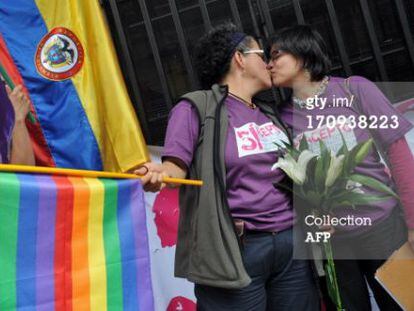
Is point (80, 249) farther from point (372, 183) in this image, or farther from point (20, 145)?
point (372, 183)

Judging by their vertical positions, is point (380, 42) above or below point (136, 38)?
below

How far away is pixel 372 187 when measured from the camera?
1.71 metres

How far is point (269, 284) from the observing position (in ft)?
5.86


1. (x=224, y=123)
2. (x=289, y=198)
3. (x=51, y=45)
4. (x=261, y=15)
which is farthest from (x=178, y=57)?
(x=289, y=198)

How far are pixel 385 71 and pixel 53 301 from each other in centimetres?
200

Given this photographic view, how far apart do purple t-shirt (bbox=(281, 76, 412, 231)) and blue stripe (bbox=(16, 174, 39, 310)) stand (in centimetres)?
104

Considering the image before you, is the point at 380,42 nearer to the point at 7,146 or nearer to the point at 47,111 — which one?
the point at 47,111

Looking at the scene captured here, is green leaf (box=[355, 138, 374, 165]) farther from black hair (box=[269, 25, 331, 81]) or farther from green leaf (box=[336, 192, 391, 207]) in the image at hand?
black hair (box=[269, 25, 331, 81])

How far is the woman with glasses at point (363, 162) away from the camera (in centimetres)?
177

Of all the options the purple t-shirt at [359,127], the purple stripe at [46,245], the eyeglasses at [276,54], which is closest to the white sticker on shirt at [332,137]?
the purple t-shirt at [359,127]

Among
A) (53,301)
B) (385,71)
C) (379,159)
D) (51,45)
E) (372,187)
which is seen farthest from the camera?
(385,71)

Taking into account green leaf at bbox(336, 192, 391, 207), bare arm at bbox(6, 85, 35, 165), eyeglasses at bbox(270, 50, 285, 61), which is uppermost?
eyeglasses at bbox(270, 50, 285, 61)

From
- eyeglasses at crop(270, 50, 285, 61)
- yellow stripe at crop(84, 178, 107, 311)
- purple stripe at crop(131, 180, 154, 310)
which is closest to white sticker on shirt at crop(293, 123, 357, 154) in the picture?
eyeglasses at crop(270, 50, 285, 61)

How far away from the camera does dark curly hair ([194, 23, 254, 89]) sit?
6.36 ft
